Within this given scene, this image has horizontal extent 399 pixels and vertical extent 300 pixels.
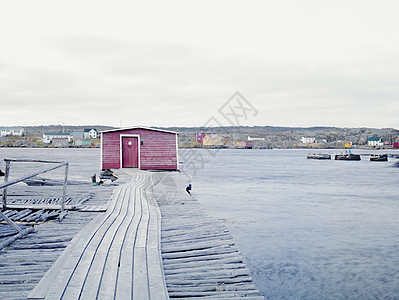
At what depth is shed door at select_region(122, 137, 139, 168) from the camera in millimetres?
26062

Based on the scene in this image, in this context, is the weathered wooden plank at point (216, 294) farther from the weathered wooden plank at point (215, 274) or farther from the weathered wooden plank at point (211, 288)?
the weathered wooden plank at point (215, 274)

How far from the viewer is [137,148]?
26094 mm

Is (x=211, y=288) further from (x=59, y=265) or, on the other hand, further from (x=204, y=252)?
(x=59, y=265)

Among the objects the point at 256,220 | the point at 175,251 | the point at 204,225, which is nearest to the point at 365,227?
the point at 256,220

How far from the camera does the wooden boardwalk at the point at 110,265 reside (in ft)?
13.8

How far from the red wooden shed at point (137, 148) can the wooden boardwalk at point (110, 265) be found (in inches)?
708

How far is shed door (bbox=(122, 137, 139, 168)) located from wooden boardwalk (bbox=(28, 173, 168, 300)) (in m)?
18.1

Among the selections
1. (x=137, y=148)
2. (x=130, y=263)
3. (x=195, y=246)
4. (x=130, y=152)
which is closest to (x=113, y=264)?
(x=130, y=263)

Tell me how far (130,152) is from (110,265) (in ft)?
70.4

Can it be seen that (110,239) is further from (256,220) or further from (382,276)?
(256,220)

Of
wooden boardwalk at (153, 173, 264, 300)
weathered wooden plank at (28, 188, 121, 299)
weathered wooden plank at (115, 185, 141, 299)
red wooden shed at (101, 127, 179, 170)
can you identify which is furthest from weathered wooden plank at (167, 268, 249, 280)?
red wooden shed at (101, 127, 179, 170)

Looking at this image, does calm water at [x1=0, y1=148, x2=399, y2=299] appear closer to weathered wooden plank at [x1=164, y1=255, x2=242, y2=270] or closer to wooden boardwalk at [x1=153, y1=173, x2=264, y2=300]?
wooden boardwalk at [x1=153, y1=173, x2=264, y2=300]

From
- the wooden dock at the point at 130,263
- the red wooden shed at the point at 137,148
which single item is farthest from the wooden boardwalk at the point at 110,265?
the red wooden shed at the point at 137,148

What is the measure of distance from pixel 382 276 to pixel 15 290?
31.0ft
